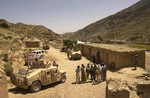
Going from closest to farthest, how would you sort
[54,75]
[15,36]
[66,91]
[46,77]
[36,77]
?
[36,77] → [66,91] → [46,77] → [54,75] → [15,36]

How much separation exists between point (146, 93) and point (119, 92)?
4510 millimetres

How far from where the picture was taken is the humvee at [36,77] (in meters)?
15.5

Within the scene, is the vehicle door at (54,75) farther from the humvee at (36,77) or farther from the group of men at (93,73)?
the group of men at (93,73)

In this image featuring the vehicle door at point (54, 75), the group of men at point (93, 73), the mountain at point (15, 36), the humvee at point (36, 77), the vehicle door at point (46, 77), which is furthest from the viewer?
the mountain at point (15, 36)

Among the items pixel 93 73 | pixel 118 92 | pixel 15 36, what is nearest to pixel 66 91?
pixel 93 73

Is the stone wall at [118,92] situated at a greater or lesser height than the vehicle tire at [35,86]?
greater

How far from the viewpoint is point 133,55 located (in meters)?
21.9

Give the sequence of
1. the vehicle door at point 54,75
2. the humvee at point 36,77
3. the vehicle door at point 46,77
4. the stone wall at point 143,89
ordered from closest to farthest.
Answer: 1. the stone wall at point 143,89
2. the humvee at point 36,77
3. the vehicle door at point 46,77
4. the vehicle door at point 54,75

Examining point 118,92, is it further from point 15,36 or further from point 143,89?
point 15,36

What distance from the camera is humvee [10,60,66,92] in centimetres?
1548

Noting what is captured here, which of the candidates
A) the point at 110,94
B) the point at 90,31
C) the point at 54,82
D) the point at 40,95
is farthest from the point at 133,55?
the point at 90,31

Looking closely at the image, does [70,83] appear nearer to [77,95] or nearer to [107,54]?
[77,95]

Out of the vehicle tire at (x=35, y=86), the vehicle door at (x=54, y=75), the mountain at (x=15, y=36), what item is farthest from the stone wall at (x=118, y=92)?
the mountain at (x=15, y=36)

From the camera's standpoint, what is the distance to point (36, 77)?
15641 mm
